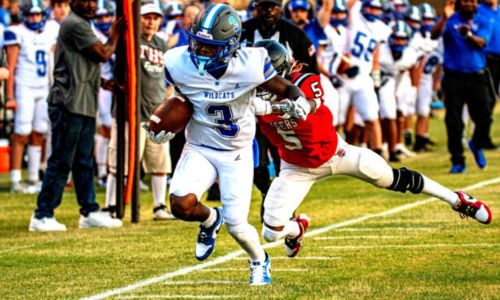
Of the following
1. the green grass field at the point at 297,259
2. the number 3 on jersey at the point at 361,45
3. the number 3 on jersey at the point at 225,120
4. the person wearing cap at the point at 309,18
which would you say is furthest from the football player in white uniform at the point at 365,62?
the number 3 on jersey at the point at 225,120

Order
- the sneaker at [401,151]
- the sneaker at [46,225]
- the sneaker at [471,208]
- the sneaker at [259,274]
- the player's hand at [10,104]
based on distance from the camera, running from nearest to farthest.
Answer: the sneaker at [259,274] → the sneaker at [471,208] → the sneaker at [46,225] → the player's hand at [10,104] → the sneaker at [401,151]

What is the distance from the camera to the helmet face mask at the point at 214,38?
6480mm

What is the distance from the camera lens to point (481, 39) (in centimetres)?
1328

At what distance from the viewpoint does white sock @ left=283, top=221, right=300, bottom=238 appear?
7.45m

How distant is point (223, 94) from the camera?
21.8 feet

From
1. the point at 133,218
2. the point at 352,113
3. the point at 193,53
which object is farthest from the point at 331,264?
the point at 352,113

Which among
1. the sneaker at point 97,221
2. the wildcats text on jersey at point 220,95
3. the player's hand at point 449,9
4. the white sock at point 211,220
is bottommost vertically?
the sneaker at point 97,221

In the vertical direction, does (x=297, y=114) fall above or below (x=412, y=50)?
above

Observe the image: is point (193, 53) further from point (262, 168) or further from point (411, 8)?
point (411, 8)

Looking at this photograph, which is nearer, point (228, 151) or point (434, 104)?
point (228, 151)

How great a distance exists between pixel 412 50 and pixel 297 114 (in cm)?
1012

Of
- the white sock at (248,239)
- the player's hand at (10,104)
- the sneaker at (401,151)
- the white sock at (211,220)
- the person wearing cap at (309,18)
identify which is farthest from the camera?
the sneaker at (401,151)

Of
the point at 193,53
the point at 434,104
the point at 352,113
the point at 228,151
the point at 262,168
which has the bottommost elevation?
the point at 434,104

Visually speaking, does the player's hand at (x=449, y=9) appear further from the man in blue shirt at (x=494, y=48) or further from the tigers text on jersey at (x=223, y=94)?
the tigers text on jersey at (x=223, y=94)
